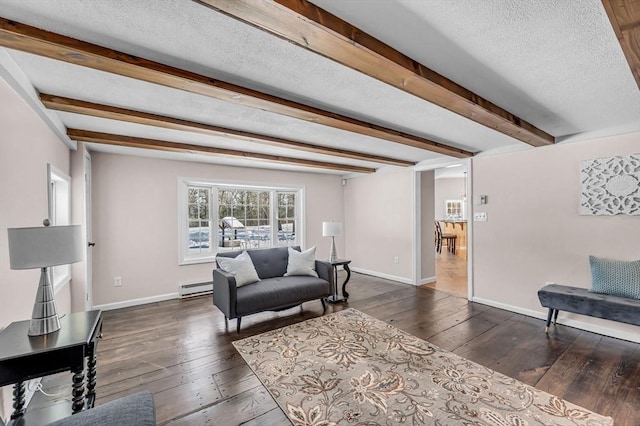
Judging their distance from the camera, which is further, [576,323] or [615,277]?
[576,323]

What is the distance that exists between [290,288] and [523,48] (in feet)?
10.1

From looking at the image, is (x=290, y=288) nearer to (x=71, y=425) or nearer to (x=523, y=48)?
(x=71, y=425)

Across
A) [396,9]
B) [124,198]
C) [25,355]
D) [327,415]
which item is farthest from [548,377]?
[124,198]

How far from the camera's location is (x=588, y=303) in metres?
2.86

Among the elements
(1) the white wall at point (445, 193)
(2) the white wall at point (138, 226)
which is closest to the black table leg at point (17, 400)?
(2) the white wall at point (138, 226)

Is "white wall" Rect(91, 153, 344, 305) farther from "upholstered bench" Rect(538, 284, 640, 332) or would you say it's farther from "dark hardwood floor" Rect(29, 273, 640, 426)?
"upholstered bench" Rect(538, 284, 640, 332)

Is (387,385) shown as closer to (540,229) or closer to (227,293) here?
(227,293)

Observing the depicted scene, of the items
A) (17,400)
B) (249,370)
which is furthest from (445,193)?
(17,400)

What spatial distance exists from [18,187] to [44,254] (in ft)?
2.57

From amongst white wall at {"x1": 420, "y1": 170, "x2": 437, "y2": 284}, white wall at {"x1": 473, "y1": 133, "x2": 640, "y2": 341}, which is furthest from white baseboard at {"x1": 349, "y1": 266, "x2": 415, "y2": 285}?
white wall at {"x1": 473, "y1": 133, "x2": 640, "y2": 341}

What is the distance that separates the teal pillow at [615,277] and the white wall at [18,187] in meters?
5.09

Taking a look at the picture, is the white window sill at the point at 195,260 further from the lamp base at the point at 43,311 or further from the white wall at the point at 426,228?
the white wall at the point at 426,228

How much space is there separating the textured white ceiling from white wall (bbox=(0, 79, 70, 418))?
30cm

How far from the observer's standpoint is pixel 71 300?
327cm
